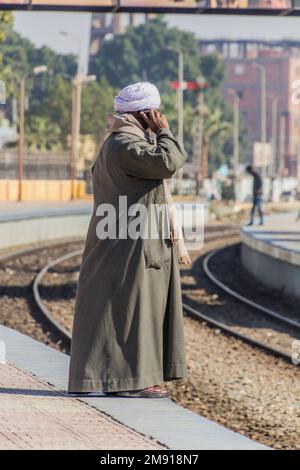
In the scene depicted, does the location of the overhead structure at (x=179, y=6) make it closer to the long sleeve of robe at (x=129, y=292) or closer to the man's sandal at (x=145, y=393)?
the long sleeve of robe at (x=129, y=292)

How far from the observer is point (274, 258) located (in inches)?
885

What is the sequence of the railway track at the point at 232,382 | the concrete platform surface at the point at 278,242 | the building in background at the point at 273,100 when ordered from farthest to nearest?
1. the building in background at the point at 273,100
2. the concrete platform surface at the point at 278,242
3. the railway track at the point at 232,382

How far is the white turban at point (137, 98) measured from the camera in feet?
25.2

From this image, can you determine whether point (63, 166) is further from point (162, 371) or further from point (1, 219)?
point (162, 371)

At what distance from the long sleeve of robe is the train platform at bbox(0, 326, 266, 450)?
0.57 ft

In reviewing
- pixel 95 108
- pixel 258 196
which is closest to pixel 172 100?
pixel 95 108

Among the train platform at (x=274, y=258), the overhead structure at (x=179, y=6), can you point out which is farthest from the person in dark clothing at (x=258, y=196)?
the overhead structure at (x=179, y=6)

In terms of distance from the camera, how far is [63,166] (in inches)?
2327

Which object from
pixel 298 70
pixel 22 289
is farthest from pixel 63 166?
pixel 298 70

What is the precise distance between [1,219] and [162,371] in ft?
78.2

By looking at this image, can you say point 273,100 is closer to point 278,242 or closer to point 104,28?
point 104,28

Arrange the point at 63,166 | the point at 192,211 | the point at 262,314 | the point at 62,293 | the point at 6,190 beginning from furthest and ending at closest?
the point at 63,166
the point at 6,190
the point at 192,211
the point at 62,293
the point at 262,314

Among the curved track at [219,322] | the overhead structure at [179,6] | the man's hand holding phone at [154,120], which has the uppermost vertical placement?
the overhead structure at [179,6]

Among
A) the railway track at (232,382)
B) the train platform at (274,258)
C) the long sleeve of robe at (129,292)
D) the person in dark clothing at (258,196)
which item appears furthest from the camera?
the person in dark clothing at (258,196)
